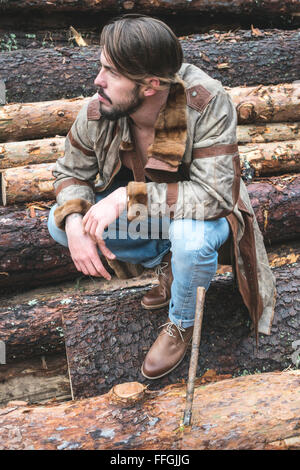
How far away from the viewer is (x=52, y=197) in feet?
14.8

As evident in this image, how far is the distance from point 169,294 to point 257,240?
2.15ft

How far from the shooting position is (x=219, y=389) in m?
2.54

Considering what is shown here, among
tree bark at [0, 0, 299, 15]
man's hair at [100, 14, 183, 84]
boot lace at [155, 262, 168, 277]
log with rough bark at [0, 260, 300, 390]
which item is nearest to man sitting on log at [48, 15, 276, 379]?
man's hair at [100, 14, 183, 84]

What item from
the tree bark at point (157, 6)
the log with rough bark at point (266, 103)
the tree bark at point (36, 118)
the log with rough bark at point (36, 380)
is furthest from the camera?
the tree bark at point (157, 6)

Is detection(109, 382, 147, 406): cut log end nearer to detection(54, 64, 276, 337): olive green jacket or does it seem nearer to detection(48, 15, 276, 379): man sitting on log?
detection(48, 15, 276, 379): man sitting on log

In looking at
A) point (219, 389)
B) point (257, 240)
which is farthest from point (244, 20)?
point (219, 389)

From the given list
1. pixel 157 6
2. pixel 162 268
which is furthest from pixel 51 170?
pixel 157 6

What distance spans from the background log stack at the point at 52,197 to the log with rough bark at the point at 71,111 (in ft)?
0.04

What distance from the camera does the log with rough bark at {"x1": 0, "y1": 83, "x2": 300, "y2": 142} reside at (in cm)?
497

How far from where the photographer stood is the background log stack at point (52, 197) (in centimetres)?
297

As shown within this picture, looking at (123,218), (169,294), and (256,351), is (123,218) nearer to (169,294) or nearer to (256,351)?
(169,294)

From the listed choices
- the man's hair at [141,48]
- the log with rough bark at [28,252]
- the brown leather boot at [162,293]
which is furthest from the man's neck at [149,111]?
the log with rough bark at [28,252]

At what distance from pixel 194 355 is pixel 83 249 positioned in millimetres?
836

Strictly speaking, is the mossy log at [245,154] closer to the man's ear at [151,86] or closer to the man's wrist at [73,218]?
the man's wrist at [73,218]
